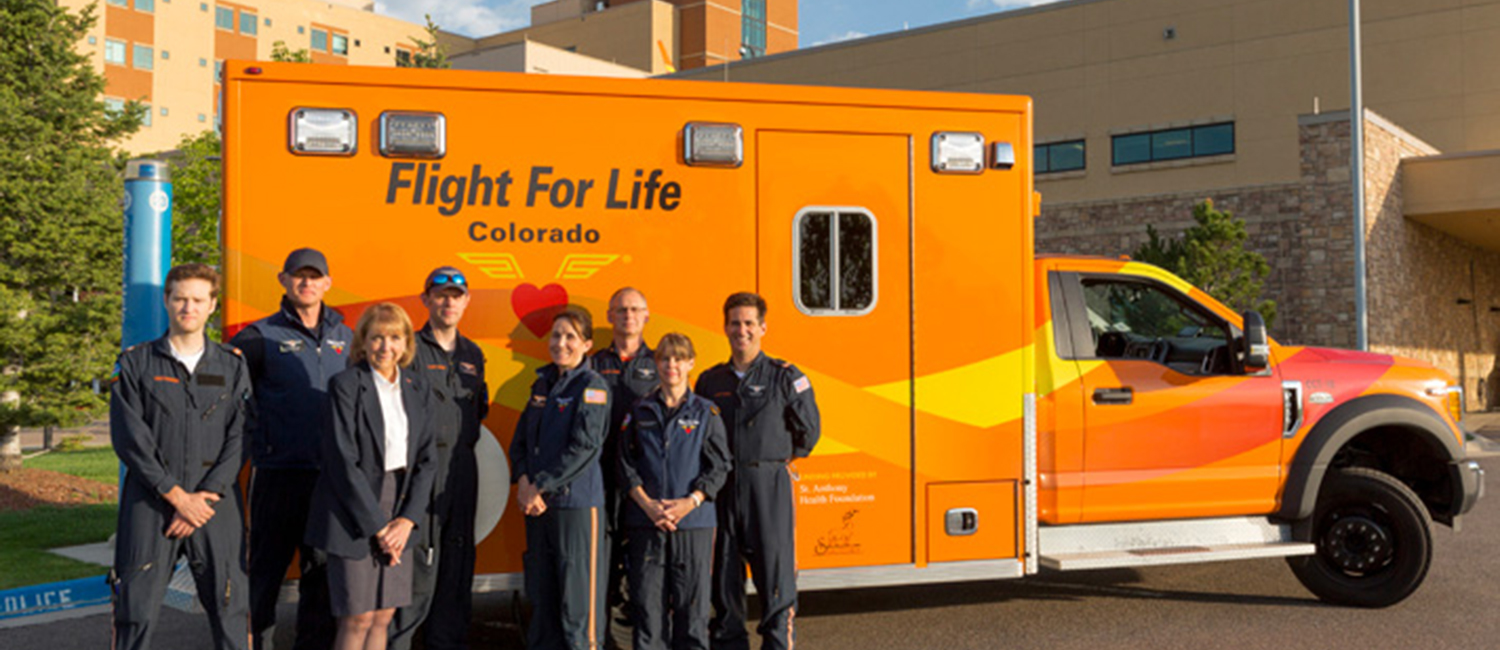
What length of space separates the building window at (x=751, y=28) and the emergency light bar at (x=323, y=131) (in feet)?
224

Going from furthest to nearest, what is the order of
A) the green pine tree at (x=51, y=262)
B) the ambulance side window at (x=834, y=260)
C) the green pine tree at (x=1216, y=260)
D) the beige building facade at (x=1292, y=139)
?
the beige building facade at (x=1292, y=139) → the green pine tree at (x=1216, y=260) → the green pine tree at (x=51, y=262) → the ambulance side window at (x=834, y=260)

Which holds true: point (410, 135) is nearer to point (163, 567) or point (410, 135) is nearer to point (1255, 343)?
point (163, 567)

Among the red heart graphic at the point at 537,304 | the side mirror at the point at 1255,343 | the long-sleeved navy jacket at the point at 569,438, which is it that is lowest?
the long-sleeved navy jacket at the point at 569,438

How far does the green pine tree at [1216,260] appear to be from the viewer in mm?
20594

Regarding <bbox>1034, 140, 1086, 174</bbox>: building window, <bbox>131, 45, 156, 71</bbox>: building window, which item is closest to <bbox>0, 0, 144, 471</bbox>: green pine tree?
<bbox>1034, 140, 1086, 174</bbox>: building window

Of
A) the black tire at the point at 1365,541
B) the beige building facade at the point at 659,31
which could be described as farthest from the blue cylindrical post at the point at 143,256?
the beige building facade at the point at 659,31

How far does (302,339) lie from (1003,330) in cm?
323

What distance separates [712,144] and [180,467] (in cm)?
260

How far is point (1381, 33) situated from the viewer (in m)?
25.6

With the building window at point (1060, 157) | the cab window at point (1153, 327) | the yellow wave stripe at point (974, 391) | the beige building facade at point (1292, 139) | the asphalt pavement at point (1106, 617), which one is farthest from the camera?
the building window at point (1060, 157)

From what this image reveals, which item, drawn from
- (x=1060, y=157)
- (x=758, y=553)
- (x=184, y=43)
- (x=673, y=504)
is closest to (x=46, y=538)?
(x=673, y=504)

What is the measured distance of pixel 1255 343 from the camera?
19.8ft

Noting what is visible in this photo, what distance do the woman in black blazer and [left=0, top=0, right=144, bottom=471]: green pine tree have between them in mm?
9530
